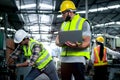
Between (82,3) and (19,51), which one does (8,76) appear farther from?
(82,3)

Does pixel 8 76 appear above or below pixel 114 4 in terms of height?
below

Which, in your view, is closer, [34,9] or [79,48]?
[79,48]

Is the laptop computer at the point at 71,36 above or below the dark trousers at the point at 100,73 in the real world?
above

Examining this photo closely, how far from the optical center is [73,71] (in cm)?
384

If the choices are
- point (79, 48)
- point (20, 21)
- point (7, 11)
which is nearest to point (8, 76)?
point (79, 48)

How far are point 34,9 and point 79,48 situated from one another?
610 inches

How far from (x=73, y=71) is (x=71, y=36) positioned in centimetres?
50

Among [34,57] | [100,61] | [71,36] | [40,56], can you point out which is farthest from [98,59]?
[71,36]

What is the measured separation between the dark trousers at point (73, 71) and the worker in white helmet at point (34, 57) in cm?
114

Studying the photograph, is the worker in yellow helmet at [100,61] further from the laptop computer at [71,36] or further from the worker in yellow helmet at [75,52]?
the laptop computer at [71,36]

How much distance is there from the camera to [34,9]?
19047 mm

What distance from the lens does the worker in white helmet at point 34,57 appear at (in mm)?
5012

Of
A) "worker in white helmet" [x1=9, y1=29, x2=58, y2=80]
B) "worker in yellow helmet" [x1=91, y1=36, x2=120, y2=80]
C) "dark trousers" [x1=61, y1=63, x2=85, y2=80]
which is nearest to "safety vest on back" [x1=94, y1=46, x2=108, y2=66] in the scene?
"worker in yellow helmet" [x1=91, y1=36, x2=120, y2=80]

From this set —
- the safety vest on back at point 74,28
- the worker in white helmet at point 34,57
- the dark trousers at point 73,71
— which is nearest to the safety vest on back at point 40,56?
the worker in white helmet at point 34,57
